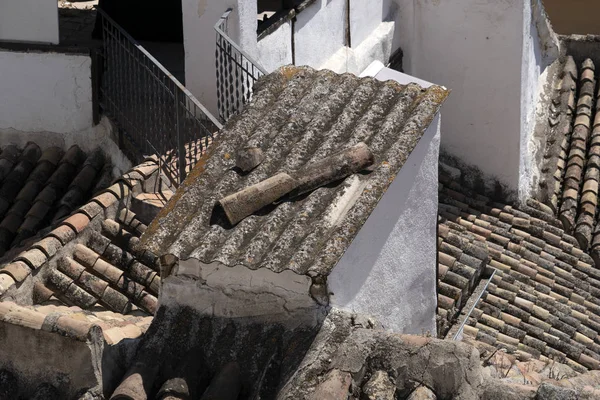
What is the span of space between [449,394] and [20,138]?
7.19 m

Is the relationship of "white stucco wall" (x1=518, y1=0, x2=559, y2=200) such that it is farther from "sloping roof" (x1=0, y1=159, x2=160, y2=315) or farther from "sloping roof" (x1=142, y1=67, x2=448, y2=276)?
"sloping roof" (x1=142, y1=67, x2=448, y2=276)

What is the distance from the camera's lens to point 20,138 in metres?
12.4

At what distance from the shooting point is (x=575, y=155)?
15.4 m

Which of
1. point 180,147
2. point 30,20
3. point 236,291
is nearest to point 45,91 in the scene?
point 30,20

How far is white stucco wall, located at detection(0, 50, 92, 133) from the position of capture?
1201cm

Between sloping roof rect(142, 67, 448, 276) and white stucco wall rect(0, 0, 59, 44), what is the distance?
424cm

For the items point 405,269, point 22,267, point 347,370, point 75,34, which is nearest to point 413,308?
point 405,269

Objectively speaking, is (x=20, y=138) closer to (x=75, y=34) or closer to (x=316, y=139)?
(x=75, y=34)

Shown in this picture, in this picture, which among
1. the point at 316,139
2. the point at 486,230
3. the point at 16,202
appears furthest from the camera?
the point at 486,230

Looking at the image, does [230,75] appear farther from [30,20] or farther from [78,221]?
[78,221]

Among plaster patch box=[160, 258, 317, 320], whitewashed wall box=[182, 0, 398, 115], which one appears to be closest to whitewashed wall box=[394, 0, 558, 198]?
whitewashed wall box=[182, 0, 398, 115]

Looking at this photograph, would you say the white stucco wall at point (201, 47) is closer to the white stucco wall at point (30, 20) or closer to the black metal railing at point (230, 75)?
the black metal railing at point (230, 75)

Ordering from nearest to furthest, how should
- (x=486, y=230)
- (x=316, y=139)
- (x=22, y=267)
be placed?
(x=316, y=139), (x=22, y=267), (x=486, y=230)

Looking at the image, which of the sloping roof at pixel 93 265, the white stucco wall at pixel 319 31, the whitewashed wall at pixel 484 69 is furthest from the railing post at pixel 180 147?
the whitewashed wall at pixel 484 69
